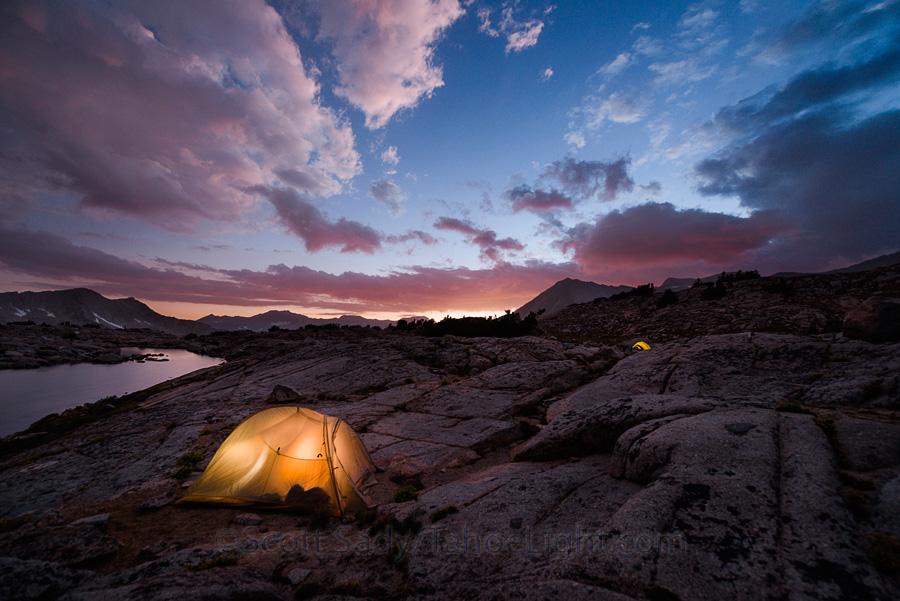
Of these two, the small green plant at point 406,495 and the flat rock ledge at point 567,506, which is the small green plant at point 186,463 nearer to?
the flat rock ledge at point 567,506

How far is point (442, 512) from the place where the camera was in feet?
24.8

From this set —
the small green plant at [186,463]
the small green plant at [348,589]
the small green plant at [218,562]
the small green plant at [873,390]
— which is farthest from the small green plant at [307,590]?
the small green plant at [873,390]

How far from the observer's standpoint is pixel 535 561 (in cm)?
542

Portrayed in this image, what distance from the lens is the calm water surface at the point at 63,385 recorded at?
83.7 ft

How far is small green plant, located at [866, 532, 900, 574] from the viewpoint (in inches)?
150

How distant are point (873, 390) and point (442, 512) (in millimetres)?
11608

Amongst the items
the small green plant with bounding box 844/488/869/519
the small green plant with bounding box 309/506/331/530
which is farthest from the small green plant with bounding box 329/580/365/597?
the small green plant with bounding box 844/488/869/519

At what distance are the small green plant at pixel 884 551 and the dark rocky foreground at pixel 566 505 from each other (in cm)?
2

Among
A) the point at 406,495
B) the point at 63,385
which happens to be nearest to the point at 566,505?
the point at 406,495

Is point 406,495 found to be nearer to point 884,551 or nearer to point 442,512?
point 442,512

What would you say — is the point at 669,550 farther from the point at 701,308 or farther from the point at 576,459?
the point at 701,308

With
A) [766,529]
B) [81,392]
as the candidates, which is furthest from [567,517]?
[81,392]

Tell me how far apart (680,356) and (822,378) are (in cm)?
512

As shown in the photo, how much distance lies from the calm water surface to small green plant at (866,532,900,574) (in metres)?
38.2
